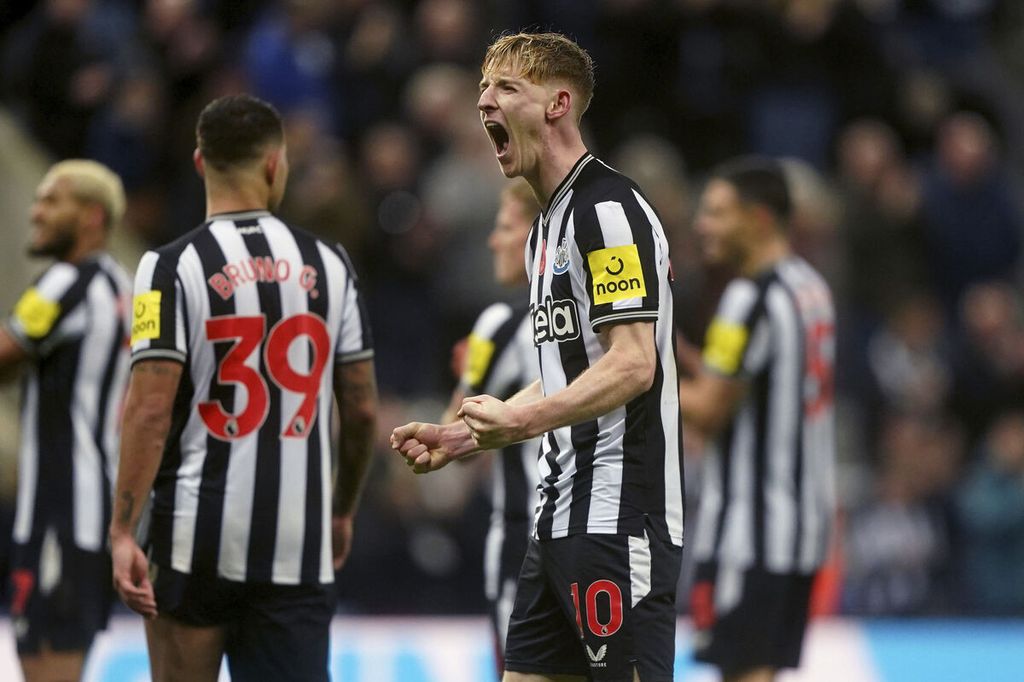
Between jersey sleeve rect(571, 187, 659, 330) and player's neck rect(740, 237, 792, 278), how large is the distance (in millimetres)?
2462

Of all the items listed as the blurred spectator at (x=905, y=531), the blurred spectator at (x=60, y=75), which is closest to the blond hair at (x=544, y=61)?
the blurred spectator at (x=905, y=531)

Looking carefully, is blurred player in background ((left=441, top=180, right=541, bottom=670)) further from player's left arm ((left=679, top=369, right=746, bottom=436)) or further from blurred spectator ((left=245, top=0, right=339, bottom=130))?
blurred spectator ((left=245, top=0, right=339, bottom=130))

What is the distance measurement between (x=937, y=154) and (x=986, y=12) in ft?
7.07

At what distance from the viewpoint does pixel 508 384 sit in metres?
5.96

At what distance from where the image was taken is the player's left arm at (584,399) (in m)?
3.98

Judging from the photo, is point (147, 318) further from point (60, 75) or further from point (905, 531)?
point (905, 531)

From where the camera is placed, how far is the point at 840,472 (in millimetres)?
11477

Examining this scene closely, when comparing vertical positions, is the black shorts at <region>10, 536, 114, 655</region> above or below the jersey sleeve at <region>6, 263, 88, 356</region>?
below

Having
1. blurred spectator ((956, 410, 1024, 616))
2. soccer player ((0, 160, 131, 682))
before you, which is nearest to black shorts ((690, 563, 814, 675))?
soccer player ((0, 160, 131, 682))

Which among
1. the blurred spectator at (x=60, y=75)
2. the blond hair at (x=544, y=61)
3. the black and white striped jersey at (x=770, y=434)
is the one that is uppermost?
the blurred spectator at (x=60, y=75)

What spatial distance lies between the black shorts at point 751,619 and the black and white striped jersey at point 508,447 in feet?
3.54

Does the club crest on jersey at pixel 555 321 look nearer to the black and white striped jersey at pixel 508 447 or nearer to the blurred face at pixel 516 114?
the blurred face at pixel 516 114

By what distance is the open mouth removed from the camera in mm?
4414

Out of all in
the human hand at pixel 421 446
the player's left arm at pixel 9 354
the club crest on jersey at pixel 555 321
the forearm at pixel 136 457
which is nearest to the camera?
the human hand at pixel 421 446
